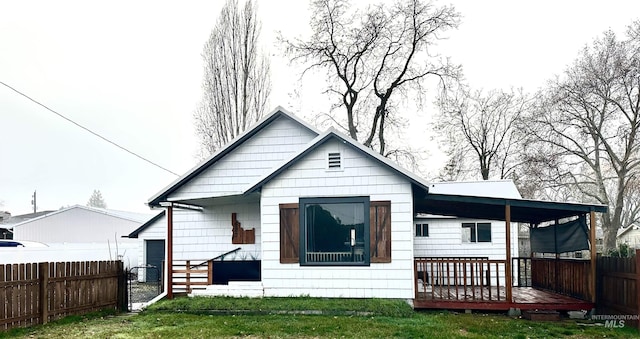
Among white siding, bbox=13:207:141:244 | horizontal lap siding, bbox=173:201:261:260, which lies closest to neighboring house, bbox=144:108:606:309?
horizontal lap siding, bbox=173:201:261:260

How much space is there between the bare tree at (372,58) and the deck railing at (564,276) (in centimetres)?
1468

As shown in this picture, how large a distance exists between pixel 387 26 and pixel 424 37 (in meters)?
1.97

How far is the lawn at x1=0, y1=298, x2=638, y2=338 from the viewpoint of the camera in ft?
30.0

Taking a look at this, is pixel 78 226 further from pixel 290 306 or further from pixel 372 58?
pixel 290 306

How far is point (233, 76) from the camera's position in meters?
27.4

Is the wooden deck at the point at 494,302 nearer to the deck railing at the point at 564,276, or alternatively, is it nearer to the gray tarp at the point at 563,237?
the deck railing at the point at 564,276

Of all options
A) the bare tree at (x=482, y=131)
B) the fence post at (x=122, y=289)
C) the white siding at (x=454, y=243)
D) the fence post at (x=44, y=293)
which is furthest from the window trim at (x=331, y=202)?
the bare tree at (x=482, y=131)

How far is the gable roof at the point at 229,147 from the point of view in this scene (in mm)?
14031

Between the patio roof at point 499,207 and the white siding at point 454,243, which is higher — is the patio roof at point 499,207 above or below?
above

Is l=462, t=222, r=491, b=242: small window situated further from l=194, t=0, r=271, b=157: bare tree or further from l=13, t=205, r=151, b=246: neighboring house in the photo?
l=13, t=205, r=151, b=246: neighboring house

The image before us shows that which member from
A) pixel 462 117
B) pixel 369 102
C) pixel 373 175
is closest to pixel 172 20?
pixel 369 102

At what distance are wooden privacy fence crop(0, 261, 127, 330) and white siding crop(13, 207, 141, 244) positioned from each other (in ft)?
75.6

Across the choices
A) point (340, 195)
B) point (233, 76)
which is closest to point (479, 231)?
point (340, 195)

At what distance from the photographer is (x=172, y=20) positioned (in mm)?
21859
